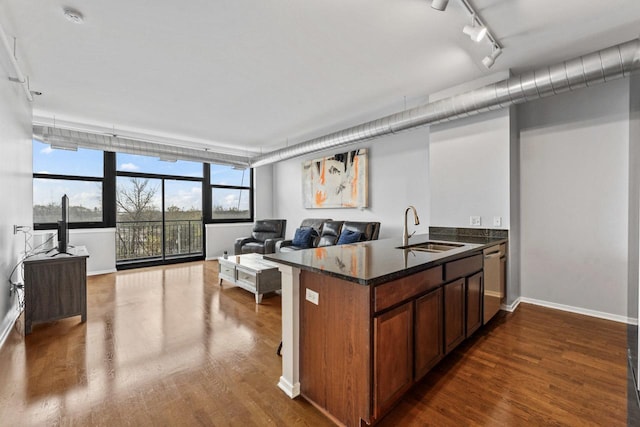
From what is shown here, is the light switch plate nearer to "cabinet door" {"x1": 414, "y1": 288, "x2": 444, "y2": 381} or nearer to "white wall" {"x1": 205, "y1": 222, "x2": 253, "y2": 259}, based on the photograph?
"cabinet door" {"x1": 414, "y1": 288, "x2": 444, "y2": 381}

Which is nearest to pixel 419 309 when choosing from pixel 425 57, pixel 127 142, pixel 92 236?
pixel 425 57

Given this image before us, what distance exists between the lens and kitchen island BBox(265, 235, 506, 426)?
1576 mm

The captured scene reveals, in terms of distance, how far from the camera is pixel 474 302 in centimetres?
264

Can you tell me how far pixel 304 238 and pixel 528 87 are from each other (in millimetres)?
4248

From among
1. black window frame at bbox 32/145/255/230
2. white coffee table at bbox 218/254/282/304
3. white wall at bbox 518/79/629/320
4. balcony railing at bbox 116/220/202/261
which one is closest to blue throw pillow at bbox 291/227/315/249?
white coffee table at bbox 218/254/282/304

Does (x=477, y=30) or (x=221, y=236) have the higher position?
(x=477, y=30)

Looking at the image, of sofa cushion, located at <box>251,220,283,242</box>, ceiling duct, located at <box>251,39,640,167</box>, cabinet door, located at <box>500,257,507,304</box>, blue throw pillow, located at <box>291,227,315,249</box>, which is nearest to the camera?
ceiling duct, located at <box>251,39,640,167</box>

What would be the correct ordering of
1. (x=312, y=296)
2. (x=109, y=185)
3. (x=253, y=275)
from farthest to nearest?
(x=109, y=185)
(x=253, y=275)
(x=312, y=296)

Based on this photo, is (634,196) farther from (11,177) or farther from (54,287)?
(11,177)

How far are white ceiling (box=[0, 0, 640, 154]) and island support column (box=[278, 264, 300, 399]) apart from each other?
6.50 feet

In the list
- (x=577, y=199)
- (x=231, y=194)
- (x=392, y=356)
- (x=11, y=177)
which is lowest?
(x=392, y=356)

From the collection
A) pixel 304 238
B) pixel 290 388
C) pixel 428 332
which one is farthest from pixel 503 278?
pixel 304 238

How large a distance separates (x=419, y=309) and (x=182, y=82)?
3503 mm

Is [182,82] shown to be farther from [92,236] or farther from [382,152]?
[92,236]
